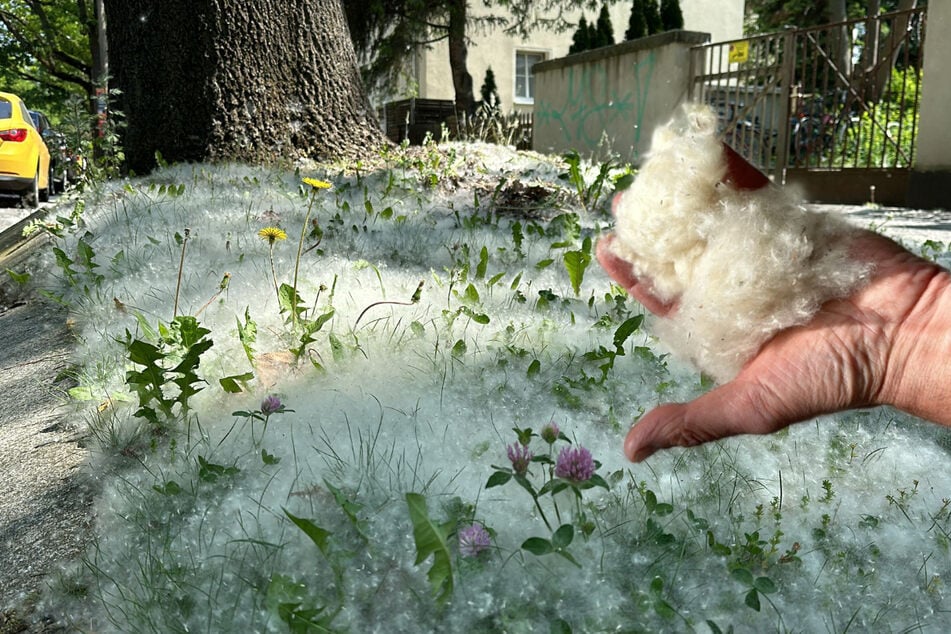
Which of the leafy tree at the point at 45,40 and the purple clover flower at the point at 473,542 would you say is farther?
the leafy tree at the point at 45,40

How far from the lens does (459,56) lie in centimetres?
A: 1603

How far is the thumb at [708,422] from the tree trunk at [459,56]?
14.4 m

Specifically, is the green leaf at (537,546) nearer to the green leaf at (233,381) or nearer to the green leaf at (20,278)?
the green leaf at (233,381)

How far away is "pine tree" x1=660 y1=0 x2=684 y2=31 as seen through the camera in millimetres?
19016

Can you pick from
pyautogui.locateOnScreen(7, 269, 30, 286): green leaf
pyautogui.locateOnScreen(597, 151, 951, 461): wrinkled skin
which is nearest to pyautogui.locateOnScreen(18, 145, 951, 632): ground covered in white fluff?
pyautogui.locateOnScreen(597, 151, 951, 461): wrinkled skin

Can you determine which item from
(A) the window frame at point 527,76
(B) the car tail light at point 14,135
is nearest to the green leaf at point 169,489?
(B) the car tail light at point 14,135

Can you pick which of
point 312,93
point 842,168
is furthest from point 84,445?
point 842,168

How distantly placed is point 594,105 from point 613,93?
547mm

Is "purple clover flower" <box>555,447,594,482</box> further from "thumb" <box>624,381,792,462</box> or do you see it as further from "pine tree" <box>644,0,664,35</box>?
→ "pine tree" <box>644,0,664,35</box>

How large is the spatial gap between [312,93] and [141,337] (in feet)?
9.83

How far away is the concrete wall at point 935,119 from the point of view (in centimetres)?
838

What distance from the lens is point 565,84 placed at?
14.1 meters

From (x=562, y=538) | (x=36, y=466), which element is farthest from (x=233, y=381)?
(x=562, y=538)

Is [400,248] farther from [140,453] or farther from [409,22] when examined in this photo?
[409,22]
